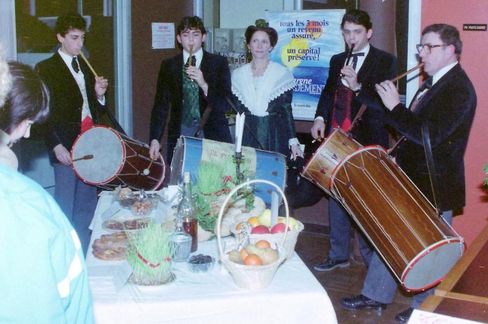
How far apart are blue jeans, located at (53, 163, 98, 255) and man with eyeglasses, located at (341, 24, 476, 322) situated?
6.63ft

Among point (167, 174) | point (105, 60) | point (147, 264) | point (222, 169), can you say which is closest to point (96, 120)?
point (167, 174)

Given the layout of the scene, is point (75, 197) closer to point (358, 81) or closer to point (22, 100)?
point (358, 81)

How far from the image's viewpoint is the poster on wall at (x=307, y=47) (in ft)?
16.3

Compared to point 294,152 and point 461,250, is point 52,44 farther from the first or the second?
point 461,250

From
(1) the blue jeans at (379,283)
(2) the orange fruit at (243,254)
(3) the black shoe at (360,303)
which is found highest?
(2) the orange fruit at (243,254)

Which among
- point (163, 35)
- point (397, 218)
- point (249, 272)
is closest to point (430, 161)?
point (397, 218)

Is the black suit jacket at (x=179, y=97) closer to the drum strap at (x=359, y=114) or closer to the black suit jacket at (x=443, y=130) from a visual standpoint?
the drum strap at (x=359, y=114)

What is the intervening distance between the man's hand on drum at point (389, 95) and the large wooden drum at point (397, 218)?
10.0 inches

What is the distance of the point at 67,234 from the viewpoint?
140 centimetres

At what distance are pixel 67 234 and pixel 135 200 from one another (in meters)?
1.73

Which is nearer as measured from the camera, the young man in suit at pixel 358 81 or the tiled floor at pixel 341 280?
the tiled floor at pixel 341 280

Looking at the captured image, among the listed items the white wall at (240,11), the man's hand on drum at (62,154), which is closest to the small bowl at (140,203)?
the man's hand on drum at (62,154)

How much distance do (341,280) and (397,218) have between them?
3.98ft

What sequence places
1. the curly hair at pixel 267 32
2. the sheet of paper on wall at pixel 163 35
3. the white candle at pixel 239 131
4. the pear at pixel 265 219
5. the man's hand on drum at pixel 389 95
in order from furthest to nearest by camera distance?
the sheet of paper on wall at pixel 163 35
the curly hair at pixel 267 32
the man's hand on drum at pixel 389 95
the white candle at pixel 239 131
the pear at pixel 265 219
